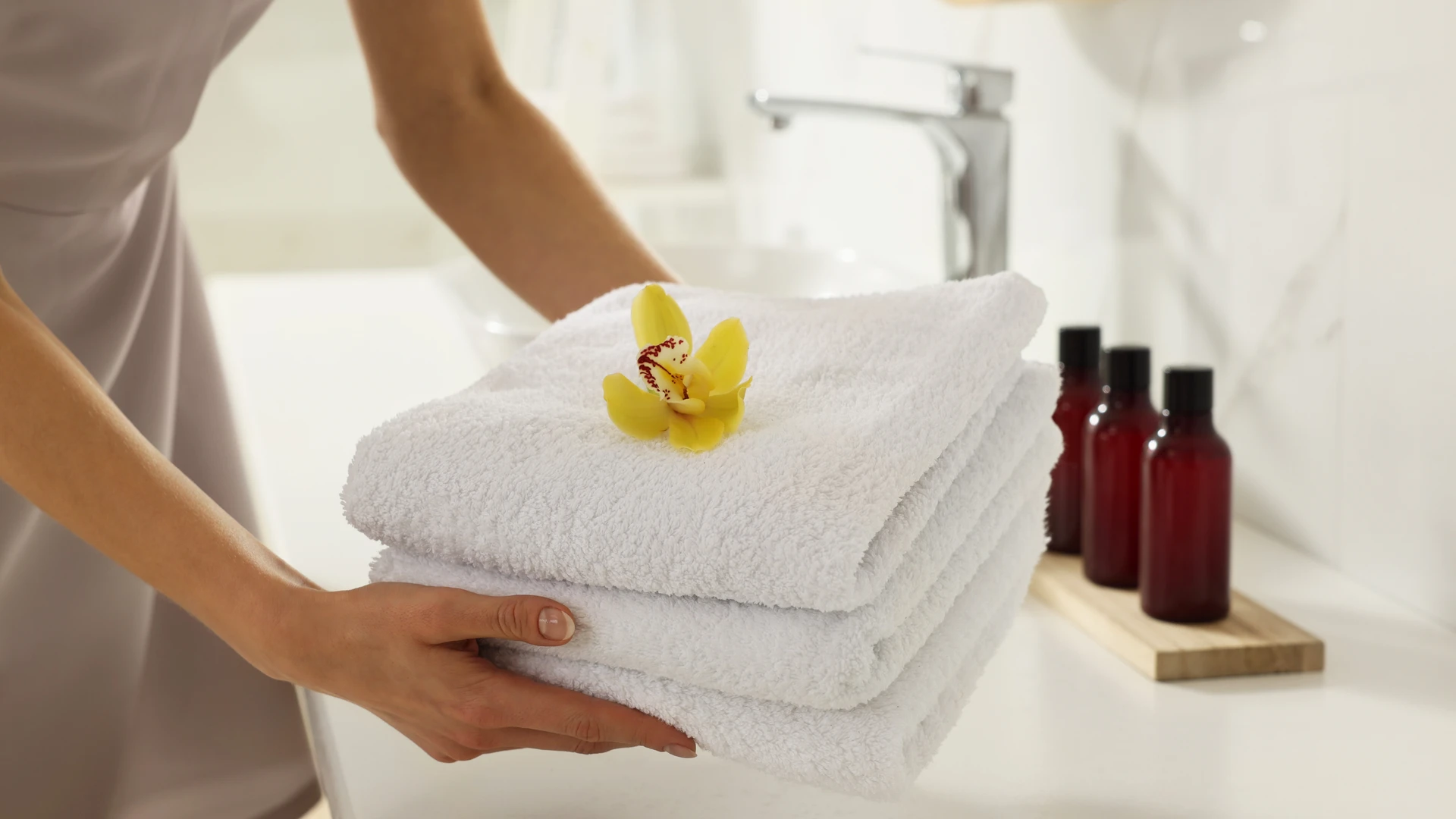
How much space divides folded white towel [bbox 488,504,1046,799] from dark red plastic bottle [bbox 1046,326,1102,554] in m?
0.32

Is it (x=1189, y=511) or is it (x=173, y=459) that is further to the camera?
(x=173, y=459)

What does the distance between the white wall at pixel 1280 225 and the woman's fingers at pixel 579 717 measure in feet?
1.62

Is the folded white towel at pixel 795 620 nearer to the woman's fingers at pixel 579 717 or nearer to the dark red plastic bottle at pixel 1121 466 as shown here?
the woman's fingers at pixel 579 717

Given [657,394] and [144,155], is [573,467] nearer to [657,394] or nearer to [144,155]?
[657,394]

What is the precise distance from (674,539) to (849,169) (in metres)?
1.35

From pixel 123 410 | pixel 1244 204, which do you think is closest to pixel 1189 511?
pixel 1244 204

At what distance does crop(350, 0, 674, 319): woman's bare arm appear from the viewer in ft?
2.67

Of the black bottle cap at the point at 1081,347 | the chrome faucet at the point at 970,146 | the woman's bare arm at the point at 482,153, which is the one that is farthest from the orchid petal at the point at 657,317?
the chrome faucet at the point at 970,146

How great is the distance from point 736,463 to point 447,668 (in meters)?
0.15

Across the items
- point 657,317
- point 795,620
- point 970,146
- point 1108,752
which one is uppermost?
point 970,146

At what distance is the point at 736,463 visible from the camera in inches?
18.9

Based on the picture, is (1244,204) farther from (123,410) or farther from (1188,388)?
(123,410)

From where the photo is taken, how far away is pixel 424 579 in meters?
0.54

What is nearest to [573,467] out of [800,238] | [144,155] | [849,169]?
[144,155]
